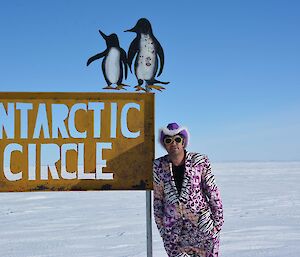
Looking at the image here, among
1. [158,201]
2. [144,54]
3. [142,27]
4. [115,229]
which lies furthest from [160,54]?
[115,229]


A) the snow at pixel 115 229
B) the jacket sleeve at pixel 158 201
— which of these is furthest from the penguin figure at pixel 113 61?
the snow at pixel 115 229

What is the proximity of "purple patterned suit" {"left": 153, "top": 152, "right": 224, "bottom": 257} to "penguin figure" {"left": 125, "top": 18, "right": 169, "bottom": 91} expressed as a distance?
1025mm

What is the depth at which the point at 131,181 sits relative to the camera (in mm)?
3646

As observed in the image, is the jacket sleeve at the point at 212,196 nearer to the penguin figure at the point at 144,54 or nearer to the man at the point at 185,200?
the man at the point at 185,200

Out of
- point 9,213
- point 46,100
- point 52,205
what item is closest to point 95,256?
point 46,100

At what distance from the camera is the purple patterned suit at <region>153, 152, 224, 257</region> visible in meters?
2.71

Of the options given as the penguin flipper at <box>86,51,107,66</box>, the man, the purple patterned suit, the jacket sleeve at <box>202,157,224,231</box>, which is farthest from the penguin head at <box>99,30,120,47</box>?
the jacket sleeve at <box>202,157,224,231</box>

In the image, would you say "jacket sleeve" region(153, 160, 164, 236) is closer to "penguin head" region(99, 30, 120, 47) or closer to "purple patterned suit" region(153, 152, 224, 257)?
"purple patterned suit" region(153, 152, 224, 257)

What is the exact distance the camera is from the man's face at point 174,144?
274 centimetres

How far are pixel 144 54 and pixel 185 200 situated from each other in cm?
143

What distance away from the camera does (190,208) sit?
2.71 meters

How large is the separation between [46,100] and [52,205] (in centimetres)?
872

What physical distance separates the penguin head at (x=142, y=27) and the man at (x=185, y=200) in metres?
1.16

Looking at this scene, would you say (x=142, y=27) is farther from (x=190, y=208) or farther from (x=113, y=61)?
(x=190, y=208)
